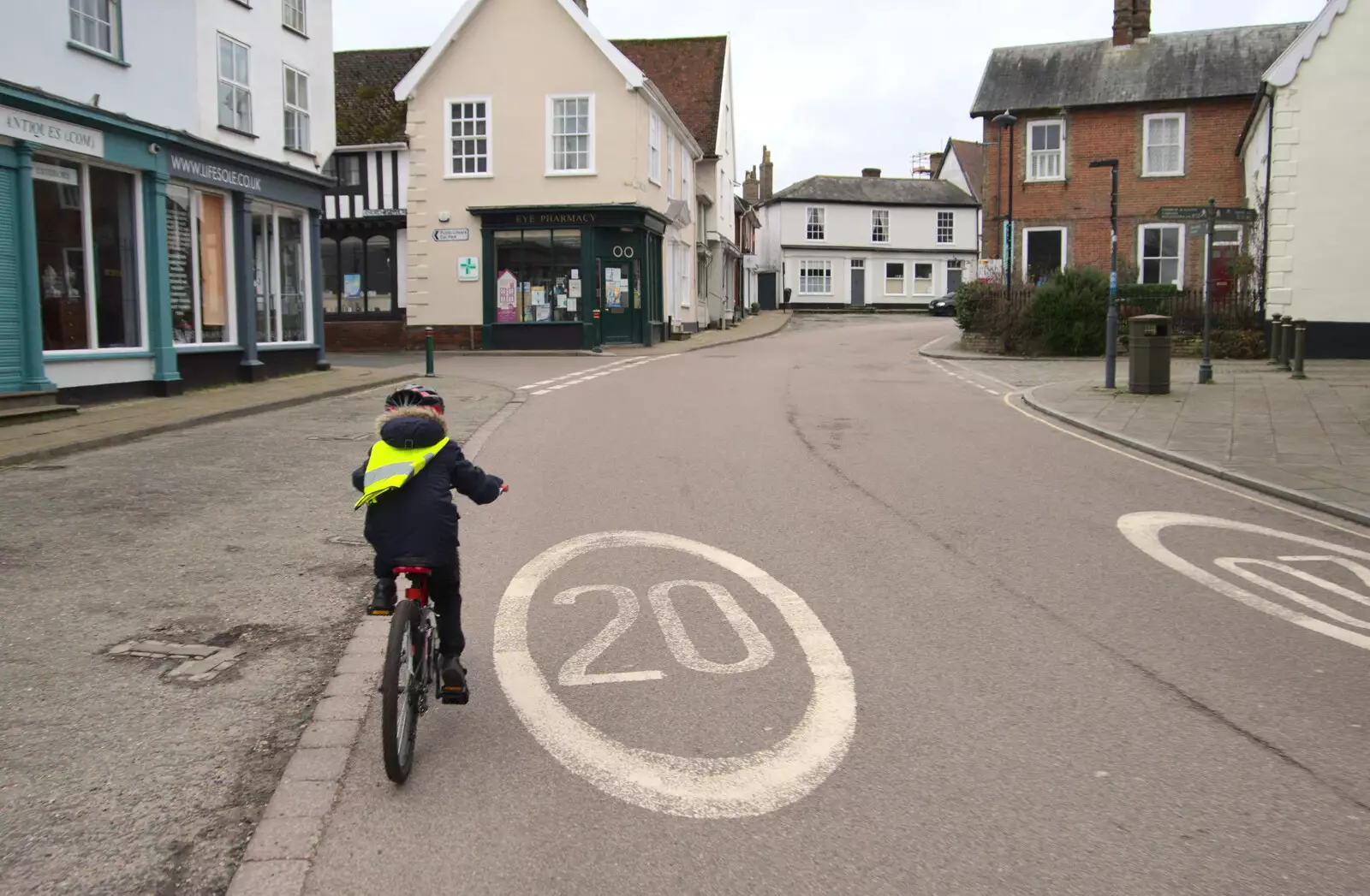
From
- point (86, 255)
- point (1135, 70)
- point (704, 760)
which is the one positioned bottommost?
point (704, 760)

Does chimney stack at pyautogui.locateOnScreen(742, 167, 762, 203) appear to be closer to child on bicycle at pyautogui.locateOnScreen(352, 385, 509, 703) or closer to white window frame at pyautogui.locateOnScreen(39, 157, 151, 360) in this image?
white window frame at pyautogui.locateOnScreen(39, 157, 151, 360)

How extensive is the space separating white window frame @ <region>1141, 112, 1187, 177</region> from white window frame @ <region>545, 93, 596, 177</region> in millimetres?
16212

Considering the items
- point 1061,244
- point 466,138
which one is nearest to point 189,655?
point 466,138

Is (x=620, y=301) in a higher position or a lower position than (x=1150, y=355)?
higher

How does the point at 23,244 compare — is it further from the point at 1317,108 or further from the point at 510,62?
the point at 1317,108

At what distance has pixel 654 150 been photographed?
3312cm

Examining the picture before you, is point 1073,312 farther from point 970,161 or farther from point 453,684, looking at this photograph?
point 970,161

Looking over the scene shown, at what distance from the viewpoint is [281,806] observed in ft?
12.6

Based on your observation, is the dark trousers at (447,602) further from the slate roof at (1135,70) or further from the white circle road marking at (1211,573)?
the slate roof at (1135,70)

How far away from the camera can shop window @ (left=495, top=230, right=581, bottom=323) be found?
31047mm

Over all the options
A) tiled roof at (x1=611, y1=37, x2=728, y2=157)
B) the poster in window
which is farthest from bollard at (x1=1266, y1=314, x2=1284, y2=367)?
tiled roof at (x1=611, y1=37, x2=728, y2=157)

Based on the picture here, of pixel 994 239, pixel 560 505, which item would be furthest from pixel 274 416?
pixel 994 239

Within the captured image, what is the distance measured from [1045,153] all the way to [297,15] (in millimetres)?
22367

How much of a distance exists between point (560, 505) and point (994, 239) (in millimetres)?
29253
